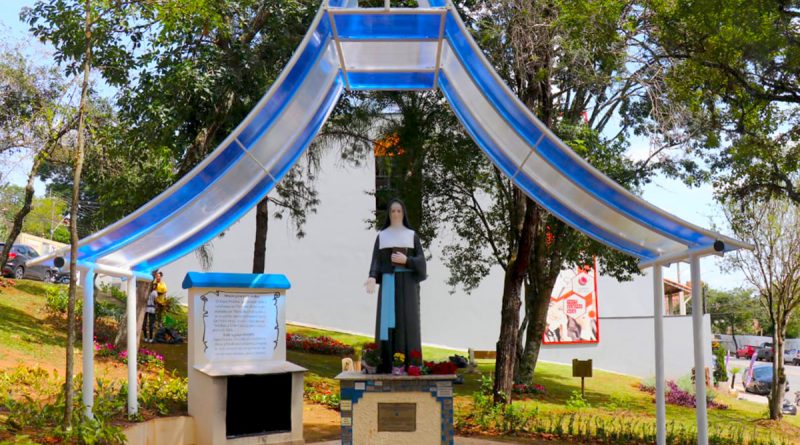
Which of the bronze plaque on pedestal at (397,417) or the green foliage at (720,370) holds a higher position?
the bronze plaque on pedestal at (397,417)

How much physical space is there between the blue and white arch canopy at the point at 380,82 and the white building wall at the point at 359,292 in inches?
715

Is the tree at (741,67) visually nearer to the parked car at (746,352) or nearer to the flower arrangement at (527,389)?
the flower arrangement at (527,389)

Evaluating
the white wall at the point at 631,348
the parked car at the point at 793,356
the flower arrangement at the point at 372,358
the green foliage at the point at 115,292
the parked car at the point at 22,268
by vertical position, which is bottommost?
the parked car at the point at 793,356

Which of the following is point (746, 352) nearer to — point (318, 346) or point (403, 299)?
point (318, 346)

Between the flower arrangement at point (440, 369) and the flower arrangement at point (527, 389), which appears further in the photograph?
the flower arrangement at point (527, 389)

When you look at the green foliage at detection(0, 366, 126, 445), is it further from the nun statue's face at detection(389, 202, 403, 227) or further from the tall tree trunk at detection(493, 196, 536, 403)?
the tall tree trunk at detection(493, 196, 536, 403)

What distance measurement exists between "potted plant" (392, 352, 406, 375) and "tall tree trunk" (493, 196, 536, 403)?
16.7 ft

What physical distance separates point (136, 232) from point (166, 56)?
20.9 feet

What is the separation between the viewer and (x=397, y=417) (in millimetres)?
8742

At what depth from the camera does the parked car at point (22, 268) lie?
93.0 feet

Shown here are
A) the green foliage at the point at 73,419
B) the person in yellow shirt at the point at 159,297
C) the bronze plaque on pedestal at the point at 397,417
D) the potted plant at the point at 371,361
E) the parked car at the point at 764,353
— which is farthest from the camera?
the parked car at the point at 764,353

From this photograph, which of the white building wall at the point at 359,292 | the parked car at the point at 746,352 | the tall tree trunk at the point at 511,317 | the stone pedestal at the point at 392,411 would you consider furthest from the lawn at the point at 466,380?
the parked car at the point at 746,352

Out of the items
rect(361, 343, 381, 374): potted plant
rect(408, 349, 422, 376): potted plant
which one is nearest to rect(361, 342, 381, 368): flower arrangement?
rect(361, 343, 381, 374): potted plant

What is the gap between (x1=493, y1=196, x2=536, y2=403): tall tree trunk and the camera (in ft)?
44.4
